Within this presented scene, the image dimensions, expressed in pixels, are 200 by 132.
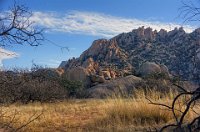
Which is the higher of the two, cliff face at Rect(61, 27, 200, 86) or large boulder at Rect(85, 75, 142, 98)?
cliff face at Rect(61, 27, 200, 86)

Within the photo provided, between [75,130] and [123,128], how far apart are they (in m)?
1.21

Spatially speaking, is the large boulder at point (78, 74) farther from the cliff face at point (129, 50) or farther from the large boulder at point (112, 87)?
the cliff face at point (129, 50)

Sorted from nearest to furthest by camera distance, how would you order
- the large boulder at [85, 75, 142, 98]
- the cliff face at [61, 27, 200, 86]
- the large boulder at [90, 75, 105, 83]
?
the large boulder at [85, 75, 142, 98] < the large boulder at [90, 75, 105, 83] < the cliff face at [61, 27, 200, 86]

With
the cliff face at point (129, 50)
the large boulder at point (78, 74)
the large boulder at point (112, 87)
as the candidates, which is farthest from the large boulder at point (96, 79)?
the cliff face at point (129, 50)

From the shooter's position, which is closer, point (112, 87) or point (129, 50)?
point (112, 87)

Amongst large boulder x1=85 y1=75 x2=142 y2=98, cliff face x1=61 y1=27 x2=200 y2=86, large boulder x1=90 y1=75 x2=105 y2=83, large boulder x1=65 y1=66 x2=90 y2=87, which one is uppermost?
cliff face x1=61 y1=27 x2=200 y2=86

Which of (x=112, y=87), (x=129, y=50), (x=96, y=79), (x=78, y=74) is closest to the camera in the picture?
Result: (x=112, y=87)

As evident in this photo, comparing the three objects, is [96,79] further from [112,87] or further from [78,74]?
[112,87]

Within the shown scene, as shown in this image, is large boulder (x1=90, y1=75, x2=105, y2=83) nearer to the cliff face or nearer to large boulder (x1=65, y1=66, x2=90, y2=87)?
large boulder (x1=65, y1=66, x2=90, y2=87)

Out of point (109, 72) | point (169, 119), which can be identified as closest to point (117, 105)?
point (169, 119)

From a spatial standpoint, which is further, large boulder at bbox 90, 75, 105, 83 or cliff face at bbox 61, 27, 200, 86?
cliff face at bbox 61, 27, 200, 86

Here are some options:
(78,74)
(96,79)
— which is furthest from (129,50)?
(96,79)

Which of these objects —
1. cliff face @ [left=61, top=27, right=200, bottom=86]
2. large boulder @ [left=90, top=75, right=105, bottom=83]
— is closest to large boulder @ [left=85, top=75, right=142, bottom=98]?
large boulder @ [left=90, top=75, right=105, bottom=83]

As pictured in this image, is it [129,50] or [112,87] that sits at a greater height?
[129,50]
